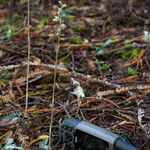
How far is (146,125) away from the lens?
109 inches

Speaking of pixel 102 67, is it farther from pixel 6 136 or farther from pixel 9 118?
pixel 6 136

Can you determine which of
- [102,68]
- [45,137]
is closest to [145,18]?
[102,68]

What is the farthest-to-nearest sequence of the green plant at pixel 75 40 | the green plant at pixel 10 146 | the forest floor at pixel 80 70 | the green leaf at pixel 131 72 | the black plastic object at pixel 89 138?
the green plant at pixel 75 40 < the green leaf at pixel 131 72 < the forest floor at pixel 80 70 < the green plant at pixel 10 146 < the black plastic object at pixel 89 138

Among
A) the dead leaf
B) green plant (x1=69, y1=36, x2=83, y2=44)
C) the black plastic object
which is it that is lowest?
the dead leaf

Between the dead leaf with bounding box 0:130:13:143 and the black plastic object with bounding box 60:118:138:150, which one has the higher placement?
the black plastic object with bounding box 60:118:138:150

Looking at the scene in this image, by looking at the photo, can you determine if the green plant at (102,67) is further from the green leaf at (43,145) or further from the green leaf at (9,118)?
the green leaf at (43,145)

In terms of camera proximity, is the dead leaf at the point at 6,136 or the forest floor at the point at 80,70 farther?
the forest floor at the point at 80,70

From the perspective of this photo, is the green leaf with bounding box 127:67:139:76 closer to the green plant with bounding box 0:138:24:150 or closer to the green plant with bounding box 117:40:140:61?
the green plant with bounding box 117:40:140:61

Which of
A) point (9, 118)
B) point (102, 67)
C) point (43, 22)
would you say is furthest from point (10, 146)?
point (43, 22)

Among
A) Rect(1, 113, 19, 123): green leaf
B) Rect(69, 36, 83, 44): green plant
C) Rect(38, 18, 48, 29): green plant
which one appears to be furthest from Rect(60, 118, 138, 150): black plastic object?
Rect(38, 18, 48, 29): green plant

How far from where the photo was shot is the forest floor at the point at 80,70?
9.31 feet

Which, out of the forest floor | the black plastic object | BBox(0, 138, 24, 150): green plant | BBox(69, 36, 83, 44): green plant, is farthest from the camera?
BBox(69, 36, 83, 44): green plant

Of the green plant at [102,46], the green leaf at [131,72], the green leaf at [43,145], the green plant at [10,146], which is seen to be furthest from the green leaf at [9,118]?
the green plant at [102,46]

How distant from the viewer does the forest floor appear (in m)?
2.84
